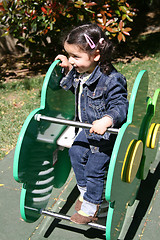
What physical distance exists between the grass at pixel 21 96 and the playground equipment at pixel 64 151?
1.32 m

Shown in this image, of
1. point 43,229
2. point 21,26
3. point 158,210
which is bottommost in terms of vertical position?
point 158,210

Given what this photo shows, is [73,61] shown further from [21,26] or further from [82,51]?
[21,26]

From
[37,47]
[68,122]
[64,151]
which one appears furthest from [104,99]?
[37,47]

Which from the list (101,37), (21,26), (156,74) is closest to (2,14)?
(21,26)

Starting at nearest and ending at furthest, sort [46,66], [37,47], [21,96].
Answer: [21,96], [37,47], [46,66]

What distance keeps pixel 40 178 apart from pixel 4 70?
463 cm

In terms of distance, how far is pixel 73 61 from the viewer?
8.55 feet

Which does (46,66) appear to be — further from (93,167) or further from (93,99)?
(93,167)

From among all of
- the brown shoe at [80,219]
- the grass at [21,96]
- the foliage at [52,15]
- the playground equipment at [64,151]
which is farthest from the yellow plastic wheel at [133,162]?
the foliage at [52,15]

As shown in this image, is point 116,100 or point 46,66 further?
point 46,66

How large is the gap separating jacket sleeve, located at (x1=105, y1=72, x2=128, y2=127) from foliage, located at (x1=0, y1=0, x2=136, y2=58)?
3323mm

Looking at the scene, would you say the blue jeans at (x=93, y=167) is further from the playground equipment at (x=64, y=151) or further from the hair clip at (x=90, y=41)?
the hair clip at (x=90, y=41)

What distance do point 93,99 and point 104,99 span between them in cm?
10

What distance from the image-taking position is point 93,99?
2730 mm
